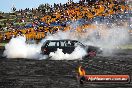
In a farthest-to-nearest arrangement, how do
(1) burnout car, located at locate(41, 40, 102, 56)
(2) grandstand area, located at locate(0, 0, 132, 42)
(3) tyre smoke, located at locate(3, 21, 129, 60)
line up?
1. (2) grandstand area, located at locate(0, 0, 132, 42)
2. (3) tyre smoke, located at locate(3, 21, 129, 60)
3. (1) burnout car, located at locate(41, 40, 102, 56)

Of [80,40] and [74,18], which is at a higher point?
[74,18]

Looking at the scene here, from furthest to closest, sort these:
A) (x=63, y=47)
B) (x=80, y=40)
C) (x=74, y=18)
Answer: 1. (x=74, y=18)
2. (x=80, y=40)
3. (x=63, y=47)

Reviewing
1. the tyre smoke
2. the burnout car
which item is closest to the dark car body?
the burnout car

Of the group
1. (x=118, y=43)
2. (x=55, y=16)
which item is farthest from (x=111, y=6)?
(x=118, y=43)

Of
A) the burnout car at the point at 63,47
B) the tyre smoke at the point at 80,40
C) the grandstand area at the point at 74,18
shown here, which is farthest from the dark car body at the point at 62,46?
the grandstand area at the point at 74,18

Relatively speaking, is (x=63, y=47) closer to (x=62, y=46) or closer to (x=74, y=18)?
(x=62, y=46)

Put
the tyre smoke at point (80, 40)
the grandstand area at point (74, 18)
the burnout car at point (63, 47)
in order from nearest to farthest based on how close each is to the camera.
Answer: the burnout car at point (63, 47), the tyre smoke at point (80, 40), the grandstand area at point (74, 18)

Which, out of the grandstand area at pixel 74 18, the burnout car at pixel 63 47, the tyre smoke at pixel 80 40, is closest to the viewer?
the burnout car at pixel 63 47

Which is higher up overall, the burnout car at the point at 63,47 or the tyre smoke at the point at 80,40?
the burnout car at the point at 63,47

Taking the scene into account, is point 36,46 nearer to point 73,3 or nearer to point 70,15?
point 70,15

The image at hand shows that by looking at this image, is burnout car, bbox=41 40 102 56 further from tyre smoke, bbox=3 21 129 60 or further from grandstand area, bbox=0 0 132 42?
grandstand area, bbox=0 0 132 42

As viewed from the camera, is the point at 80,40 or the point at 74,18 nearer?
the point at 80,40

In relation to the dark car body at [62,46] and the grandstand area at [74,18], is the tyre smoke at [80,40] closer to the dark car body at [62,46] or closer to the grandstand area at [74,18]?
the dark car body at [62,46]

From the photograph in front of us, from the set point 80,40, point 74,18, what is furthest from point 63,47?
point 74,18
